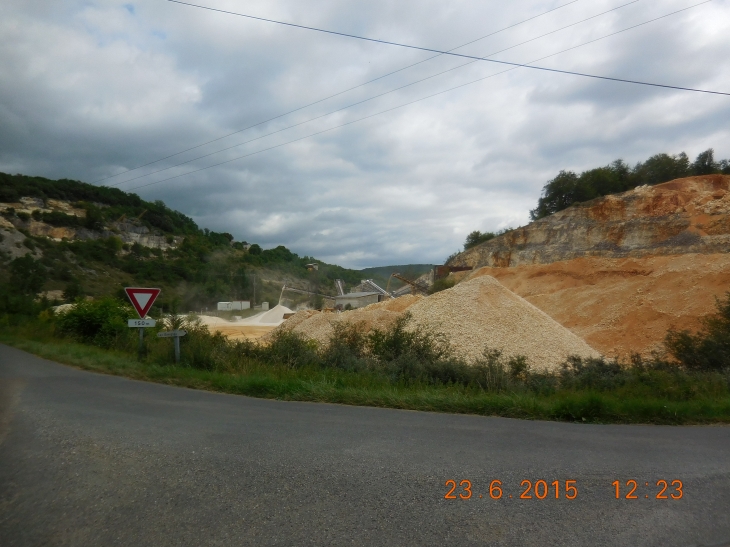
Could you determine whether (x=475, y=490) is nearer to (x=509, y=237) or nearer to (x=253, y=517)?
(x=253, y=517)

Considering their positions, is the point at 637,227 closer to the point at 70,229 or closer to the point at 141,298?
the point at 141,298

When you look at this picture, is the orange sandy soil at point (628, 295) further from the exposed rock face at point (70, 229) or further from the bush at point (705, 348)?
the exposed rock face at point (70, 229)

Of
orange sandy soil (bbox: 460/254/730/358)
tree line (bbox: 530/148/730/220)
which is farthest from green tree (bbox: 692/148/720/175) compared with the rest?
orange sandy soil (bbox: 460/254/730/358)

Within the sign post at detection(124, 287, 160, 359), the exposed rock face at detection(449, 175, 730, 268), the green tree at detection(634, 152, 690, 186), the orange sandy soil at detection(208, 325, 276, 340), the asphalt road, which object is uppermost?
the green tree at detection(634, 152, 690, 186)

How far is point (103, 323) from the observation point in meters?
23.8

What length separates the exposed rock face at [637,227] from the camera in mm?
39406

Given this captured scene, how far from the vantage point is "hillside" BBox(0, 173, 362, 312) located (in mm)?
45528

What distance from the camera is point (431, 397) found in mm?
9594

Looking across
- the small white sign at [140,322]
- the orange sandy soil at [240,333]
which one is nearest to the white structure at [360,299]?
the orange sandy soil at [240,333]

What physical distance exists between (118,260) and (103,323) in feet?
86.5
